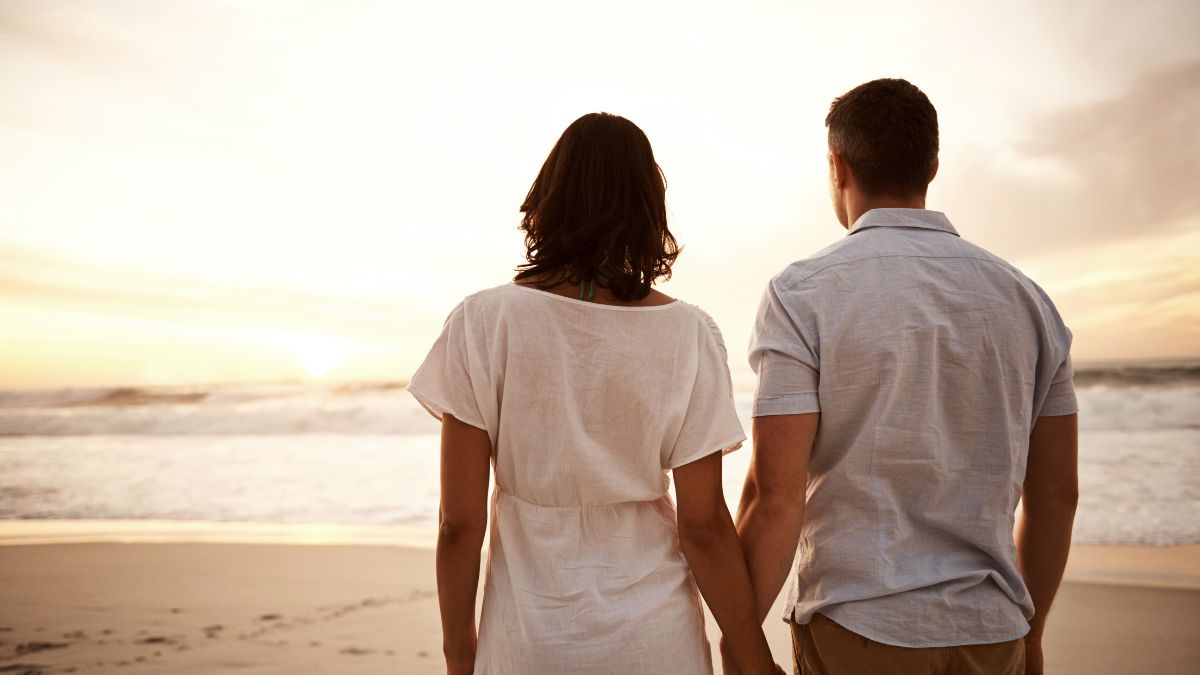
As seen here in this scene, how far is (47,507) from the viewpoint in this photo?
8461mm

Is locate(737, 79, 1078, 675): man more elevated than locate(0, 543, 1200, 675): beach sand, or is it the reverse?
locate(737, 79, 1078, 675): man

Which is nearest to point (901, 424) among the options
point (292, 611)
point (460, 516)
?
point (460, 516)

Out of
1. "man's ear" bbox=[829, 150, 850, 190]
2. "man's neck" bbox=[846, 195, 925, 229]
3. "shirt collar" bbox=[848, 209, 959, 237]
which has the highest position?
"man's ear" bbox=[829, 150, 850, 190]

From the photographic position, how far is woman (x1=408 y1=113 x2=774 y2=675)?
1642 mm

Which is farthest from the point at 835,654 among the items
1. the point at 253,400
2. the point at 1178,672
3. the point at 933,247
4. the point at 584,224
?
the point at 253,400

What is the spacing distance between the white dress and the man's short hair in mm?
496

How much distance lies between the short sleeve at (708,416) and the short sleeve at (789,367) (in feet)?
0.33

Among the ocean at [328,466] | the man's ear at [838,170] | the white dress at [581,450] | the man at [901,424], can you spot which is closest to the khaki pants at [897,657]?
the man at [901,424]

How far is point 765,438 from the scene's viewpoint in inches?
63.8

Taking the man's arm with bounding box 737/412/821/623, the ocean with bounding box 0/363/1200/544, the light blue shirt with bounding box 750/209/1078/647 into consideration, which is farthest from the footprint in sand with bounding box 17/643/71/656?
the light blue shirt with bounding box 750/209/1078/647

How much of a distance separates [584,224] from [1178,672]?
4206 mm

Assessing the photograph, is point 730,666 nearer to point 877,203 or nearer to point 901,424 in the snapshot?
point 901,424

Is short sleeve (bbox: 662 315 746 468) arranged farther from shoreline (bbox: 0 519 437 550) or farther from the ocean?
the ocean

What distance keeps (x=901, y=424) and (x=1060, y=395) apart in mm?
421
